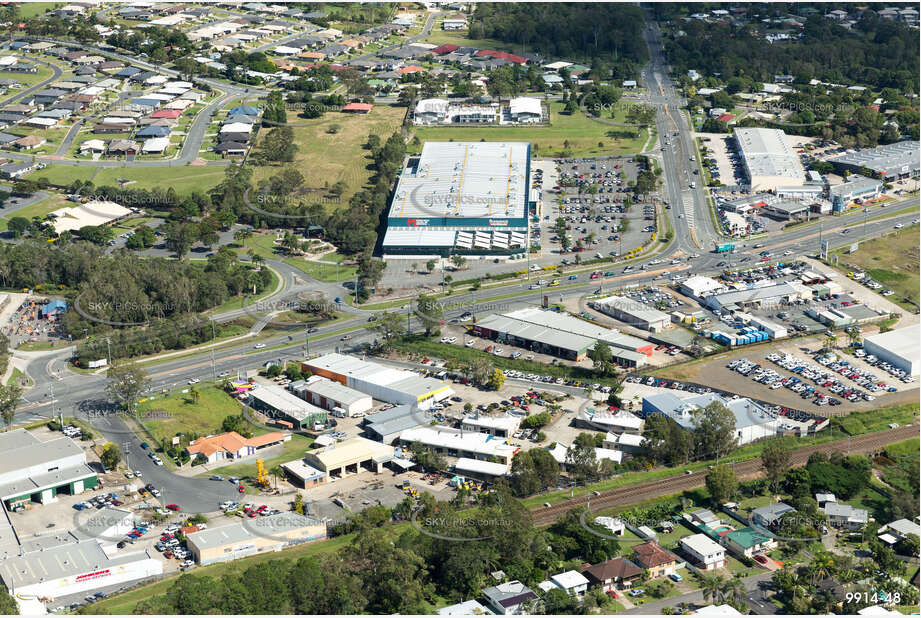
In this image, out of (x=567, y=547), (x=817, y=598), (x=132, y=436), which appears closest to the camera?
(x=817, y=598)

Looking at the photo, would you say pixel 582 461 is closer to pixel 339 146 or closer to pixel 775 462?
pixel 775 462

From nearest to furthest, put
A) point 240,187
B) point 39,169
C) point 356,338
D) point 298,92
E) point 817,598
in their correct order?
1. point 817,598
2. point 356,338
3. point 240,187
4. point 39,169
5. point 298,92

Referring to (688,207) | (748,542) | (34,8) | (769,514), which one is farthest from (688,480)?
(34,8)

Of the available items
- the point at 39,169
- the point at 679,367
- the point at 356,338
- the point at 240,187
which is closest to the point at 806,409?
the point at 679,367

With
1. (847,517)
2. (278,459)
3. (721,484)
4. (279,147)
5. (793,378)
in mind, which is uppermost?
(279,147)

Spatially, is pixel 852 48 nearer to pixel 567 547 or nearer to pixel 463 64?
pixel 463 64

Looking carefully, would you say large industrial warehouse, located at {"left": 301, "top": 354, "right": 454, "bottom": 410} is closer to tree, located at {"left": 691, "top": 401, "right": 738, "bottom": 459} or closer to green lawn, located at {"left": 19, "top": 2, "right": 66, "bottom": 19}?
tree, located at {"left": 691, "top": 401, "right": 738, "bottom": 459}

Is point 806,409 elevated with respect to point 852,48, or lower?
lower
